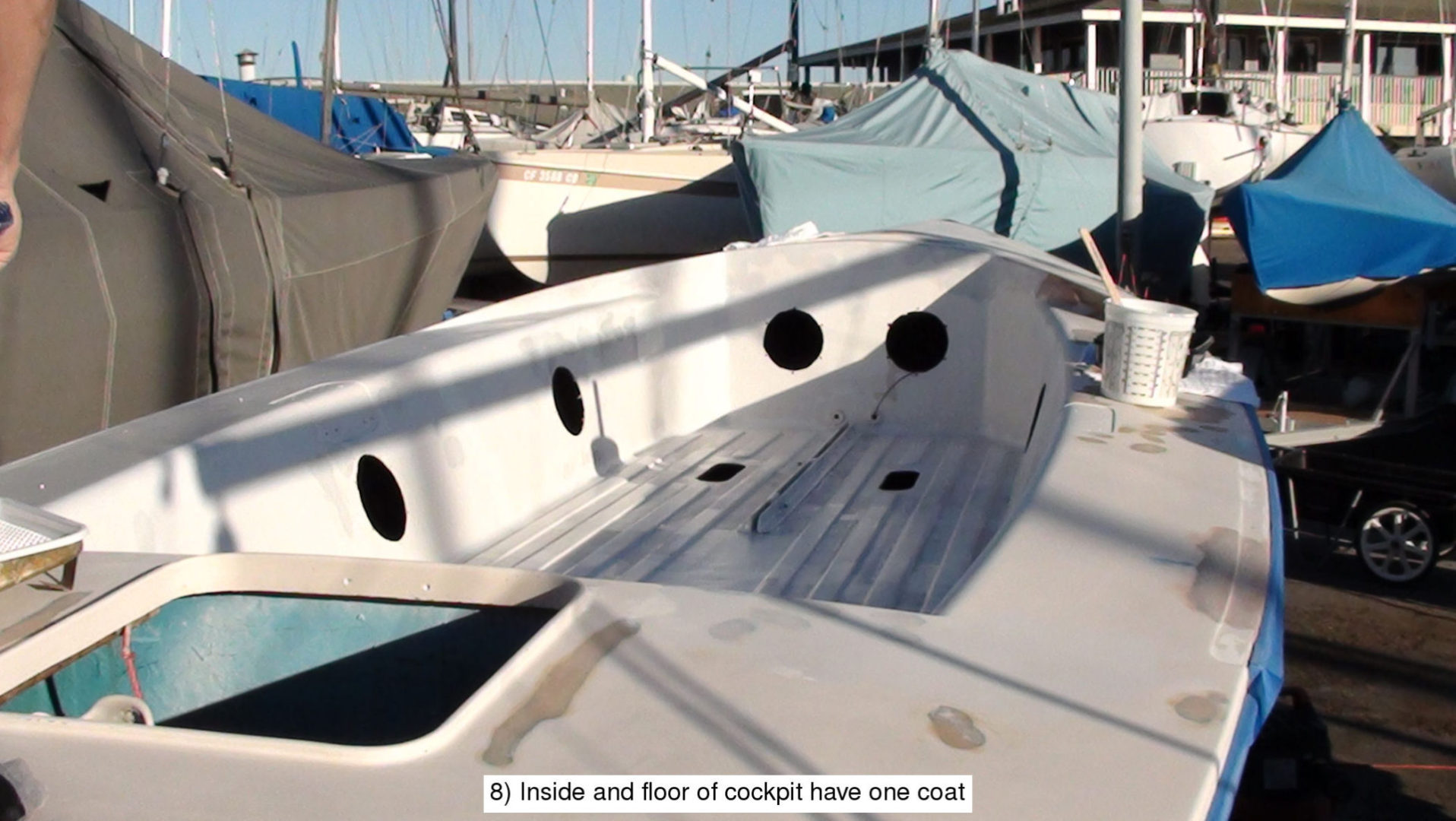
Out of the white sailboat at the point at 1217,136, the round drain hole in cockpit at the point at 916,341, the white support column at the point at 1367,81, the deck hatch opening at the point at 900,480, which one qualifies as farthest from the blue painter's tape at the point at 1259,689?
the white support column at the point at 1367,81

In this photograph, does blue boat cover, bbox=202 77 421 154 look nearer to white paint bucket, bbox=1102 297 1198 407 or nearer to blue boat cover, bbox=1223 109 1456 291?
blue boat cover, bbox=1223 109 1456 291

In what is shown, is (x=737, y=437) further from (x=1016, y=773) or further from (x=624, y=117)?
(x=624, y=117)

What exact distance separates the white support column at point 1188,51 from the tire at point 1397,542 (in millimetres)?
17636

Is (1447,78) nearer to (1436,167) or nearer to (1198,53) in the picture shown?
(1198,53)

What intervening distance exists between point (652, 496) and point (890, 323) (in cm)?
149

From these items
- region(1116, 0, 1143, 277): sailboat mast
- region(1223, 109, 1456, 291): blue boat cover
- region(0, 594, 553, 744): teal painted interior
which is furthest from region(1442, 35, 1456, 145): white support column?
region(0, 594, 553, 744): teal painted interior

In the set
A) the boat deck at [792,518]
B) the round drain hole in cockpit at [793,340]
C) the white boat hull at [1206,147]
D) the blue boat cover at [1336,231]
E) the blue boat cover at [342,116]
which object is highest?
the blue boat cover at [342,116]

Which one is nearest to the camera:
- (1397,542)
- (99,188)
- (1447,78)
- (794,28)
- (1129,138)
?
(99,188)

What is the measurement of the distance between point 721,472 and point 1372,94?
26.2 metres

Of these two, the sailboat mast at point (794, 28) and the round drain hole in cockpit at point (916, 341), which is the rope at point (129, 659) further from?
the sailboat mast at point (794, 28)

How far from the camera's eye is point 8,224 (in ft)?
5.03

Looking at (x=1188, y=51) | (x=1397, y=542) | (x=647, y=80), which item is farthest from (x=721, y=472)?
(x=1188, y=51)

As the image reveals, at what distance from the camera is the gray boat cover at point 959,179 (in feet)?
38.9

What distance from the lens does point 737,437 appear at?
5531 millimetres
